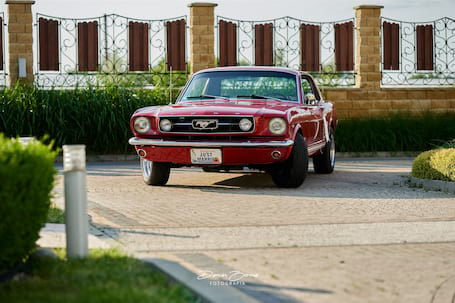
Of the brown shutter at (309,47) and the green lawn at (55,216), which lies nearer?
the green lawn at (55,216)

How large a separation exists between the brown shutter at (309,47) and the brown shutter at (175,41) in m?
3.19

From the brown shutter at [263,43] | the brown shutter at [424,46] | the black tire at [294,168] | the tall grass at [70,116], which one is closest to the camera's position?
the black tire at [294,168]

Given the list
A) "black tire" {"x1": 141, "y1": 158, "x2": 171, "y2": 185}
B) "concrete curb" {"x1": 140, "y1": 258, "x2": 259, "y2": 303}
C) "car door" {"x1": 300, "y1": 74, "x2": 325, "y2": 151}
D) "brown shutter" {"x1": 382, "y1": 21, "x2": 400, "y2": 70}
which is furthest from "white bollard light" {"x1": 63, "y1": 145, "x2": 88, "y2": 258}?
"brown shutter" {"x1": 382, "y1": 21, "x2": 400, "y2": 70}

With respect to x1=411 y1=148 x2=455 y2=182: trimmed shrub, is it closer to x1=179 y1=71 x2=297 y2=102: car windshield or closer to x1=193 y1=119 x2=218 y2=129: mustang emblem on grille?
x1=179 y1=71 x2=297 y2=102: car windshield

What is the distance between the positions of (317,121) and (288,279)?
24.5ft

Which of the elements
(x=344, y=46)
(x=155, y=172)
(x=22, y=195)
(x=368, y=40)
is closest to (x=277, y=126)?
(x=155, y=172)

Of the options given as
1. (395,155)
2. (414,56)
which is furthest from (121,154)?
(414,56)

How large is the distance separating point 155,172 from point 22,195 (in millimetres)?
6630

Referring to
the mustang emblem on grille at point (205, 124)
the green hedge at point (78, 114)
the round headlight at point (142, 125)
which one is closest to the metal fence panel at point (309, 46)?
the green hedge at point (78, 114)

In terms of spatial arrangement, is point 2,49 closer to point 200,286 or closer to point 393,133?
point 393,133

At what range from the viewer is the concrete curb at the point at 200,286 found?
557cm

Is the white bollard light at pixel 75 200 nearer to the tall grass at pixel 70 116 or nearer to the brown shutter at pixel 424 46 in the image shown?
the tall grass at pixel 70 116

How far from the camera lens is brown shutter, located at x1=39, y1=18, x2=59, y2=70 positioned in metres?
22.9

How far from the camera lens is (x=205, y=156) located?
1184 cm
